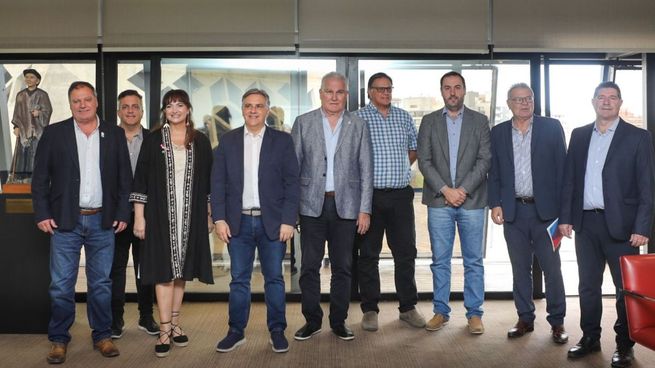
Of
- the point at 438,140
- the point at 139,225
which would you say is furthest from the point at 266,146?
the point at 438,140

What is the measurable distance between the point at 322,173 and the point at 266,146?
1.44 ft

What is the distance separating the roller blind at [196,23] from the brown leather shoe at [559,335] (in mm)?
3009

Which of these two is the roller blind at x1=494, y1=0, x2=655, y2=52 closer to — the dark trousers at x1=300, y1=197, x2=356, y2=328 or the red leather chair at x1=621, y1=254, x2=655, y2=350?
the dark trousers at x1=300, y1=197, x2=356, y2=328

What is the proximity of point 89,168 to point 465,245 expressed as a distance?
2608 millimetres

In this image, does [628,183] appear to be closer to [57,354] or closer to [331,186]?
[331,186]

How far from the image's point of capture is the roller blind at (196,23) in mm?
5645

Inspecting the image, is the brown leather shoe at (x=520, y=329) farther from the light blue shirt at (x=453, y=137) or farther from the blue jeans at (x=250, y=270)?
the blue jeans at (x=250, y=270)

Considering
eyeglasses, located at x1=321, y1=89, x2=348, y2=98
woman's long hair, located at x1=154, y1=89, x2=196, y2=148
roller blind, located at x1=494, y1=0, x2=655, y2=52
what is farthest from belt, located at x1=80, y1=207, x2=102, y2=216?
roller blind, located at x1=494, y1=0, x2=655, y2=52

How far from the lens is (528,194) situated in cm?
470

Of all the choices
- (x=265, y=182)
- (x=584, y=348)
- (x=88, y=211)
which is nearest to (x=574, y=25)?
(x=584, y=348)

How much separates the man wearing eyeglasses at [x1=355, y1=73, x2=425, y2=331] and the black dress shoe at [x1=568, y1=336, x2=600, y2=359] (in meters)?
1.13

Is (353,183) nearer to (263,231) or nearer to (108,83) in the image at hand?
(263,231)

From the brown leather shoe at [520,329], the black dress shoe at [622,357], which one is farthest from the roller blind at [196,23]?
the black dress shoe at [622,357]

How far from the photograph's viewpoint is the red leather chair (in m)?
3.38
